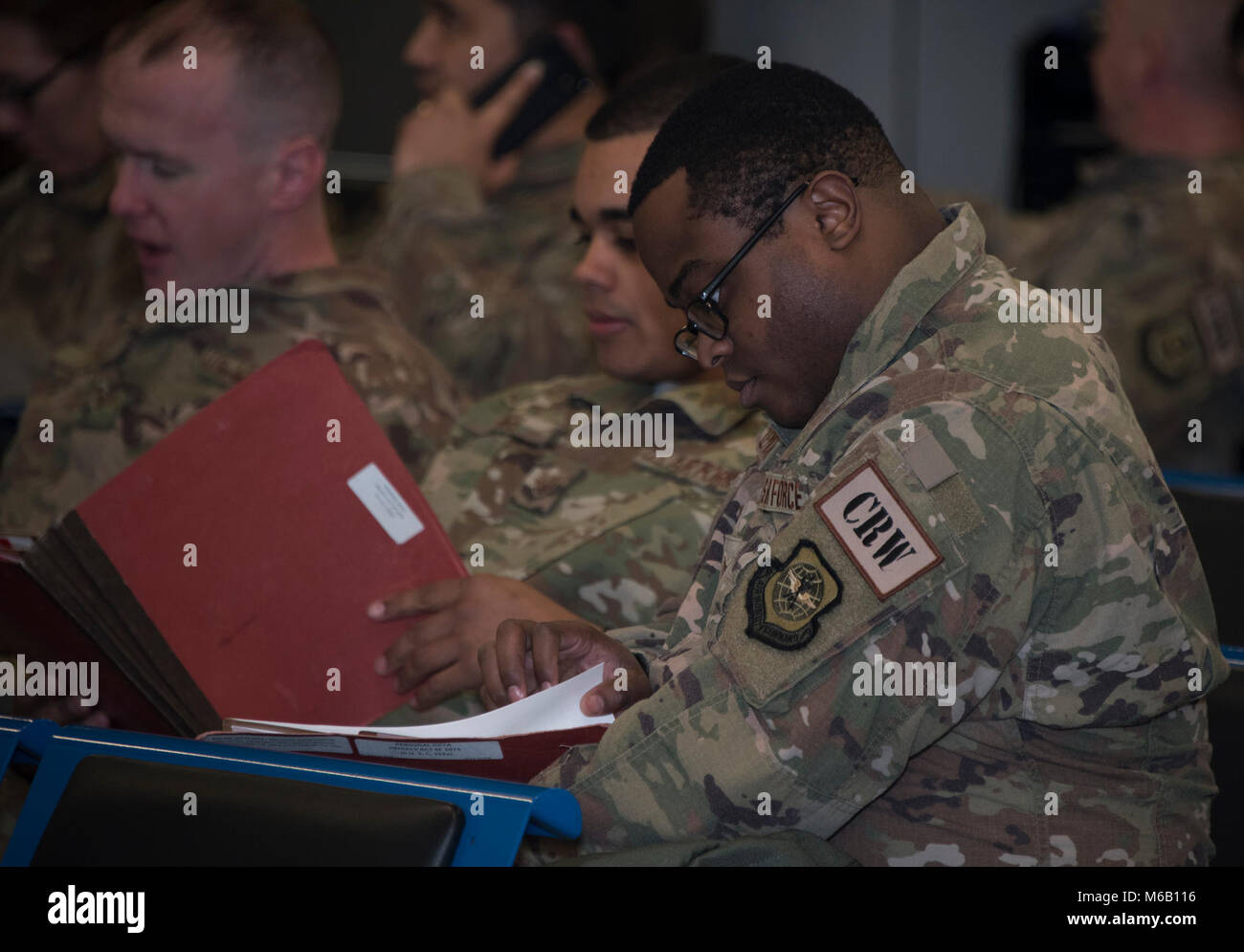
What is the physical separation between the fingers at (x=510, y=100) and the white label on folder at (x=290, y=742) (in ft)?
8.91

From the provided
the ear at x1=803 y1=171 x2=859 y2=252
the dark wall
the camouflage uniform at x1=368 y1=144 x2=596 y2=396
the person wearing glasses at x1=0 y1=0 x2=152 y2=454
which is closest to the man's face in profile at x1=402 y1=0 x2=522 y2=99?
the camouflage uniform at x1=368 y1=144 x2=596 y2=396

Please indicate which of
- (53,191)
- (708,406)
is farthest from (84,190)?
(708,406)

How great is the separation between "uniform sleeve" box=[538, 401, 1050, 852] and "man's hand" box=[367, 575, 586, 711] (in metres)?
0.46

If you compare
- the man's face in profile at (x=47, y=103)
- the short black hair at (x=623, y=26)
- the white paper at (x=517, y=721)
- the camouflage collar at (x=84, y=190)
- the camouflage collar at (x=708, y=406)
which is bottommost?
the white paper at (x=517, y=721)

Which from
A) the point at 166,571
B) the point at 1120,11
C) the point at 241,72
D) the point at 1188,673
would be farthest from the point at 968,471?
the point at 1120,11

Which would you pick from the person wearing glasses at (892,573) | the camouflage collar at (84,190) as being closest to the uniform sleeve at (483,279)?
the camouflage collar at (84,190)

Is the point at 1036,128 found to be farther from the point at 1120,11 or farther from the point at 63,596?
the point at 63,596

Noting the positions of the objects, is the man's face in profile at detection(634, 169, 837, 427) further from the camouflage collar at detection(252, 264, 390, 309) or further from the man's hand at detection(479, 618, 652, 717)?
the camouflage collar at detection(252, 264, 390, 309)

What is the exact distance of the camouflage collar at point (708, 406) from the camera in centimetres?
188

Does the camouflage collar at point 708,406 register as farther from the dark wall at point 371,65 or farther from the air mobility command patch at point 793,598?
the dark wall at point 371,65

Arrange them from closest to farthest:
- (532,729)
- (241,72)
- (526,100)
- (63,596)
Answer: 1. (532,729)
2. (63,596)
3. (241,72)
4. (526,100)

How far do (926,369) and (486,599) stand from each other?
2.10 ft

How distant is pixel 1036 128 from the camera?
15.4 ft

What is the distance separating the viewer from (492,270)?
355 centimetres
